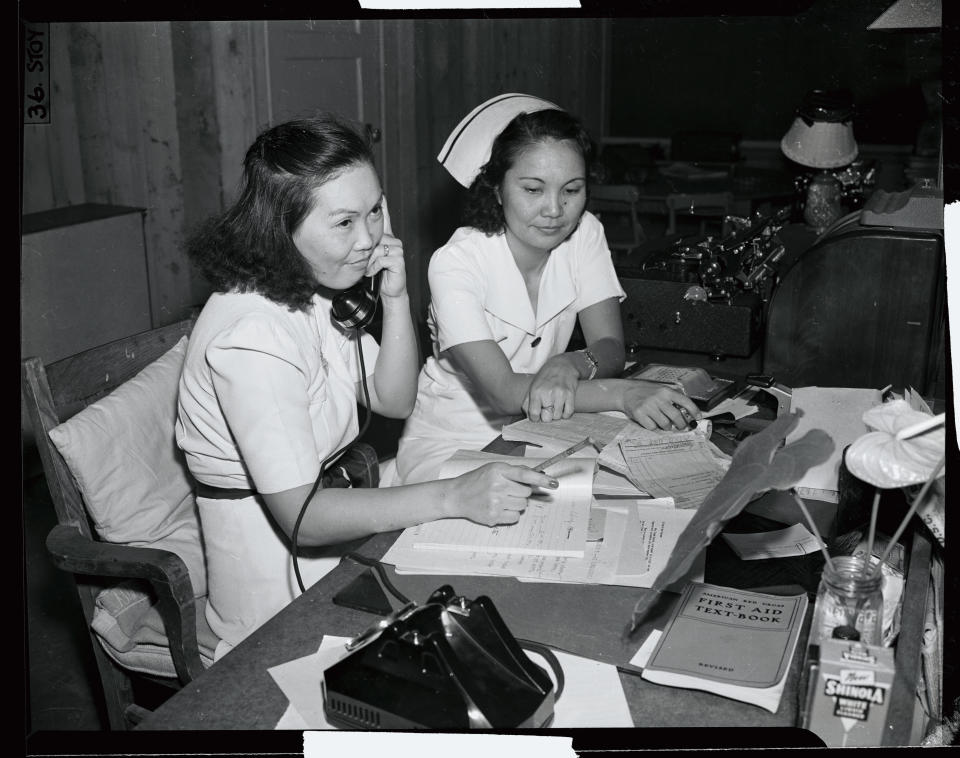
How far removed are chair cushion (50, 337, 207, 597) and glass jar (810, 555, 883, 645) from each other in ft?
3.81

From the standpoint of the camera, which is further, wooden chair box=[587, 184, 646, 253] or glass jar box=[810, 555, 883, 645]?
wooden chair box=[587, 184, 646, 253]

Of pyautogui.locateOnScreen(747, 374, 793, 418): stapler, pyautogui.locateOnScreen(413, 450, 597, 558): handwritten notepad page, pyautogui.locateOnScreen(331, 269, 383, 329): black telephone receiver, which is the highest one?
pyautogui.locateOnScreen(331, 269, 383, 329): black telephone receiver

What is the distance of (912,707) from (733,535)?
0.43 meters

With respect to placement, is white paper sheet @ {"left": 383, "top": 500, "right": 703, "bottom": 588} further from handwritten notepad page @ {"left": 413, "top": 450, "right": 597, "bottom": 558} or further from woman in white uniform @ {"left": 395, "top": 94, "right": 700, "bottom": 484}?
woman in white uniform @ {"left": 395, "top": 94, "right": 700, "bottom": 484}

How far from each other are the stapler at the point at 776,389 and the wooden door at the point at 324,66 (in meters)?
0.93

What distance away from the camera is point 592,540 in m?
1.28

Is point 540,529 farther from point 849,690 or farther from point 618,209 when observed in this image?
point 618,209

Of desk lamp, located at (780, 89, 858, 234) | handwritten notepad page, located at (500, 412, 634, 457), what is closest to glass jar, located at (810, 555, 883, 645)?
handwritten notepad page, located at (500, 412, 634, 457)

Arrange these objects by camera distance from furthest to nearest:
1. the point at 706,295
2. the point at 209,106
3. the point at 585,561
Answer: the point at 209,106, the point at 706,295, the point at 585,561

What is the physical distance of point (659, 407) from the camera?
1700 mm

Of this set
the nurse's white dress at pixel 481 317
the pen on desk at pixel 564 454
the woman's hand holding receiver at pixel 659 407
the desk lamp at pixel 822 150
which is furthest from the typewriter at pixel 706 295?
the pen on desk at pixel 564 454

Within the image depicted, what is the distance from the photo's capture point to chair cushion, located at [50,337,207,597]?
1511 mm

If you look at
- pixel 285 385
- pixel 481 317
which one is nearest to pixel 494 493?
pixel 285 385

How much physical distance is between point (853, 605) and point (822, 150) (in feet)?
8.04
